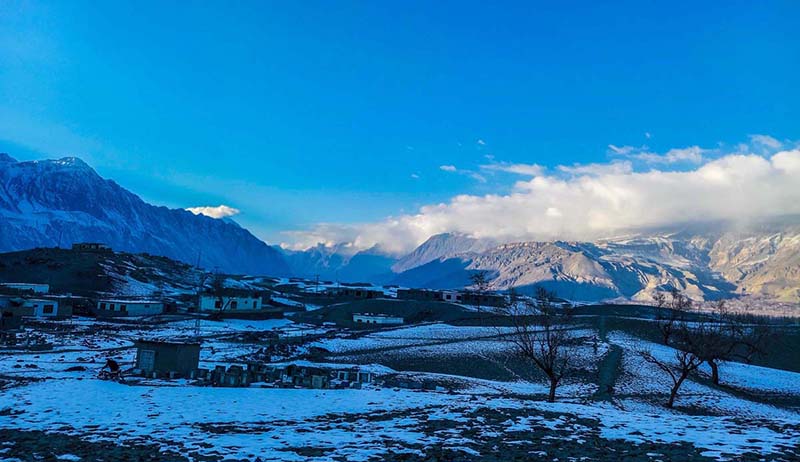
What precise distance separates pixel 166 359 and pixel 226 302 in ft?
286

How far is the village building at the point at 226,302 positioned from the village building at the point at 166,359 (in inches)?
3202

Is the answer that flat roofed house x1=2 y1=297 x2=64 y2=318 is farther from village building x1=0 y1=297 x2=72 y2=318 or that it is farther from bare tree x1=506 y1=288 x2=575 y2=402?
bare tree x1=506 y1=288 x2=575 y2=402

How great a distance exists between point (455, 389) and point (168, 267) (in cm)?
18246

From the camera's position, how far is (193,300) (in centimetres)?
13312

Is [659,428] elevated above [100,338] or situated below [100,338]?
above

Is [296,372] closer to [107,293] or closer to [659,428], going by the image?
[659,428]

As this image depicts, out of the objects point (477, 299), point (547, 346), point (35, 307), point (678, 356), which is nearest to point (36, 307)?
point (35, 307)

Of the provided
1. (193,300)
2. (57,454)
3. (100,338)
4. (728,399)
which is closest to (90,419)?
(57,454)

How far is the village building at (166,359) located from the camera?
33.0m

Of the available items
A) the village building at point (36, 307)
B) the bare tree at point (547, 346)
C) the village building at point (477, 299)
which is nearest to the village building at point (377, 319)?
the bare tree at point (547, 346)

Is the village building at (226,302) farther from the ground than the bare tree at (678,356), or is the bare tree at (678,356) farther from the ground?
the bare tree at (678,356)

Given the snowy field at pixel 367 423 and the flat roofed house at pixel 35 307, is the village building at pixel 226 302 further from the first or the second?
the snowy field at pixel 367 423

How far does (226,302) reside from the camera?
117m

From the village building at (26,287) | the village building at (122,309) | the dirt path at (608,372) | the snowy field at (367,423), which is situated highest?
the snowy field at (367,423)
